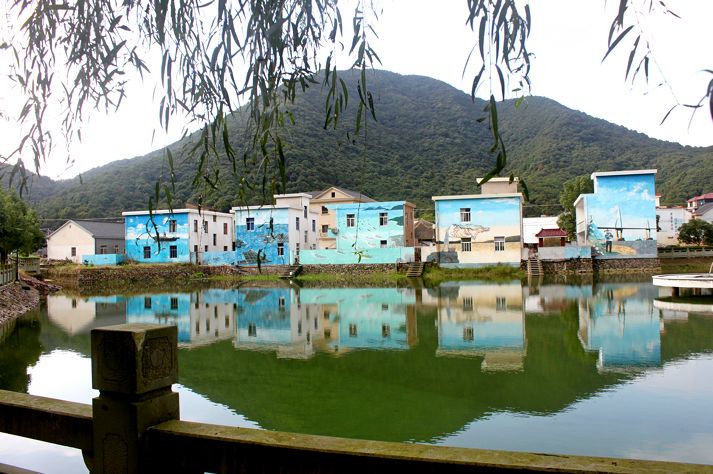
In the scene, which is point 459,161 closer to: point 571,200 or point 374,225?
point 374,225

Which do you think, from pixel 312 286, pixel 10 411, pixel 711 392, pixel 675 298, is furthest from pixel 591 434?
pixel 312 286

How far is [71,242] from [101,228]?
2.08 metres

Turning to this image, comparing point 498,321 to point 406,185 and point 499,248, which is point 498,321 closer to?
point 499,248

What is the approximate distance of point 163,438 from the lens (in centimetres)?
157

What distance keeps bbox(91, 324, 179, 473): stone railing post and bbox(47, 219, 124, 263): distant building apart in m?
37.3

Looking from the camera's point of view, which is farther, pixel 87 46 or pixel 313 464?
pixel 87 46

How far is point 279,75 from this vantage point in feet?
6.56

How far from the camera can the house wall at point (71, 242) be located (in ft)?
115

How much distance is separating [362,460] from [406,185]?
137 feet

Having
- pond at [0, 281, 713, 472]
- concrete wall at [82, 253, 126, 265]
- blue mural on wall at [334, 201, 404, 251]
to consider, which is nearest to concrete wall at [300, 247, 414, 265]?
blue mural on wall at [334, 201, 404, 251]

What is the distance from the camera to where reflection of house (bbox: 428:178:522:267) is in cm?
2786

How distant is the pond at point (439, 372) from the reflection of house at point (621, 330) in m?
0.04

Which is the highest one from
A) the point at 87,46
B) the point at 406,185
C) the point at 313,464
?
the point at 406,185

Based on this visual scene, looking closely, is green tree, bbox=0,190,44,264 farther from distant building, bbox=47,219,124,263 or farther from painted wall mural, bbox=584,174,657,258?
painted wall mural, bbox=584,174,657,258
